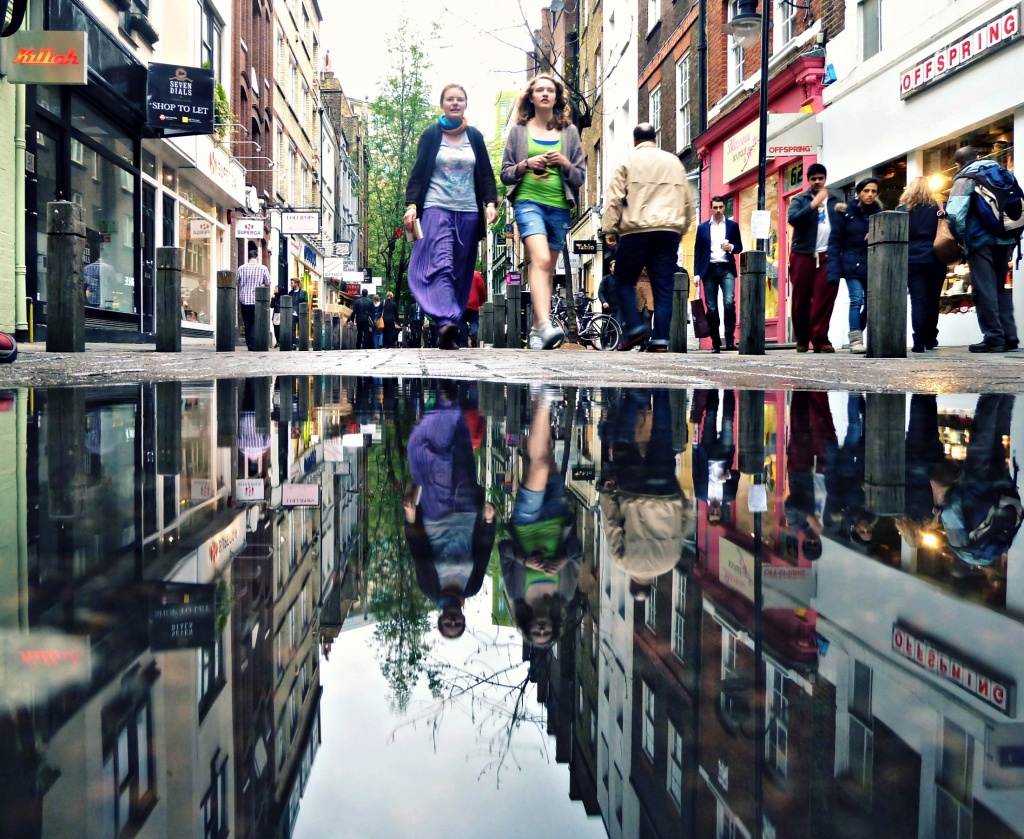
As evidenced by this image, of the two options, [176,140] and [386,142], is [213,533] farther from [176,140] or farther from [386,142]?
[386,142]

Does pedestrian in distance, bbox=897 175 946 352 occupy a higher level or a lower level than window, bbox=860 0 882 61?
lower

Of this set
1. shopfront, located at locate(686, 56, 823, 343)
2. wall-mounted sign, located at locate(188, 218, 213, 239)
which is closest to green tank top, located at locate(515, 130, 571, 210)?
shopfront, located at locate(686, 56, 823, 343)

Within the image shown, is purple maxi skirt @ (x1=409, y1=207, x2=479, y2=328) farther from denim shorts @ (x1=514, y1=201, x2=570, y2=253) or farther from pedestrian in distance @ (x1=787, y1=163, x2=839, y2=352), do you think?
pedestrian in distance @ (x1=787, y1=163, x2=839, y2=352)

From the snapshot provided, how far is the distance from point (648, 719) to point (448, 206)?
25.6 ft

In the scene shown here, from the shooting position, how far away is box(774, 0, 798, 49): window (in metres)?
17.2

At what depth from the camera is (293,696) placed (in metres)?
0.59

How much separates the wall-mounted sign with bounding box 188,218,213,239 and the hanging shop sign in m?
15.8

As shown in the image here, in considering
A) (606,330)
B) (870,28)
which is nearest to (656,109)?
(870,28)

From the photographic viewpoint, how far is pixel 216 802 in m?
0.48

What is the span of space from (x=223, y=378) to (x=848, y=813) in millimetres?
4338

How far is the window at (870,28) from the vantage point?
14.9 m

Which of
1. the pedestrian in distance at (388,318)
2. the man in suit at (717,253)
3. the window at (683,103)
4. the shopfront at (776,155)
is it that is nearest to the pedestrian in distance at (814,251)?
the man in suit at (717,253)

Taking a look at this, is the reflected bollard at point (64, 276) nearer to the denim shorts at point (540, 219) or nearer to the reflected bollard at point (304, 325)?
the denim shorts at point (540, 219)

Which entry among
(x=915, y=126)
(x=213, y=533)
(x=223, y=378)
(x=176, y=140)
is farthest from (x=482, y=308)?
(x=213, y=533)
